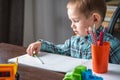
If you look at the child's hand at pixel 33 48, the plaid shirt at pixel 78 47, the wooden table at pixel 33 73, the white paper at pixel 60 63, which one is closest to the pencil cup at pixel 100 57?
the white paper at pixel 60 63

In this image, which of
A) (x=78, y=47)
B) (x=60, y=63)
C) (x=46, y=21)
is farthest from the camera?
(x=46, y=21)

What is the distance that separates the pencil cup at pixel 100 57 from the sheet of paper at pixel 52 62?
108mm

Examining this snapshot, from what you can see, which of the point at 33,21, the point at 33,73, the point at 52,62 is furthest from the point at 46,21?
the point at 33,73

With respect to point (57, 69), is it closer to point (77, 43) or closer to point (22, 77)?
point (22, 77)

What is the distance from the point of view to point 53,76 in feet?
3.73

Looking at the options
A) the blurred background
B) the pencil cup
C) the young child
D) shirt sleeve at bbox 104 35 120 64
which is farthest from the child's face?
the blurred background

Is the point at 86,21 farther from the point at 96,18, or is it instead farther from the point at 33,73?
the point at 33,73

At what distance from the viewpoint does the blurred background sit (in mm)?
3064

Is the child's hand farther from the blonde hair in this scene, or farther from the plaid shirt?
the blonde hair

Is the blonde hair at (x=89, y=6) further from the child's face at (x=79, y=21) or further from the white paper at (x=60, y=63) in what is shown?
the white paper at (x=60, y=63)

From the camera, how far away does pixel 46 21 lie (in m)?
3.34

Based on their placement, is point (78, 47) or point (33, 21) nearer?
point (78, 47)

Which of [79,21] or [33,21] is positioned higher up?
[79,21]

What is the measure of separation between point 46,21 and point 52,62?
81.6 inches
